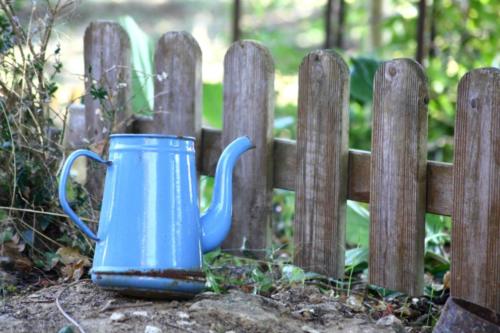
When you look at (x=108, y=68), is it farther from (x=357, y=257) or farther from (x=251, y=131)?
(x=357, y=257)

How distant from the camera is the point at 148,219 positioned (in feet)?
7.41

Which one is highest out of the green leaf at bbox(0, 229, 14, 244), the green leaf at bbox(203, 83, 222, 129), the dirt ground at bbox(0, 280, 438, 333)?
the green leaf at bbox(203, 83, 222, 129)

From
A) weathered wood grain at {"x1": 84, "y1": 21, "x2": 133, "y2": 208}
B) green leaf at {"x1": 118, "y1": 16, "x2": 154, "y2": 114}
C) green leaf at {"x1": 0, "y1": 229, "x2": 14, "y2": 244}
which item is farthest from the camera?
green leaf at {"x1": 118, "y1": 16, "x2": 154, "y2": 114}

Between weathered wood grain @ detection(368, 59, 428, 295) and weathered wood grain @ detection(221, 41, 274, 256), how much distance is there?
1.48 feet

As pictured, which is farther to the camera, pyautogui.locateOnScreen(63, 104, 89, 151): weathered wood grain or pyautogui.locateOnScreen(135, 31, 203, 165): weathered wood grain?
pyautogui.locateOnScreen(63, 104, 89, 151): weathered wood grain

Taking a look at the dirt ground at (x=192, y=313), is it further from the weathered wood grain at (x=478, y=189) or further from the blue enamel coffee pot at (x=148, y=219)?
the weathered wood grain at (x=478, y=189)

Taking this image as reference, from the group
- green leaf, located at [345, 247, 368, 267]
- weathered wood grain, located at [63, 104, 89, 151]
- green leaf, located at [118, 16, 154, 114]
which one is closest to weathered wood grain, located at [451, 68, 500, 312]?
green leaf, located at [345, 247, 368, 267]

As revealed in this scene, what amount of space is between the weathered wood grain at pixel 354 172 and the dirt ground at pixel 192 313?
1.10 ft

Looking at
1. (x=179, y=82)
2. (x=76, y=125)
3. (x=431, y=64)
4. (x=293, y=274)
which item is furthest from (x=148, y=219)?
(x=431, y=64)

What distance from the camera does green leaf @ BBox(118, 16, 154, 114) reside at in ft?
11.1

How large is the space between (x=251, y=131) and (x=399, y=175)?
2.00 ft

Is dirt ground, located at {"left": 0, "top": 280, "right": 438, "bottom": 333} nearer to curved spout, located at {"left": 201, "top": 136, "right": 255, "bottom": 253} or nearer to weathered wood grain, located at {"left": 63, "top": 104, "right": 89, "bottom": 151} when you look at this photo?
curved spout, located at {"left": 201, "top": 136, "right": 255, "bottom": 253}

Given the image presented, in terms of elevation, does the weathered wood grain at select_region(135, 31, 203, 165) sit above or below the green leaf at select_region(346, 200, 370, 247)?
above

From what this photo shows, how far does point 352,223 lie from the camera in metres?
3.02
